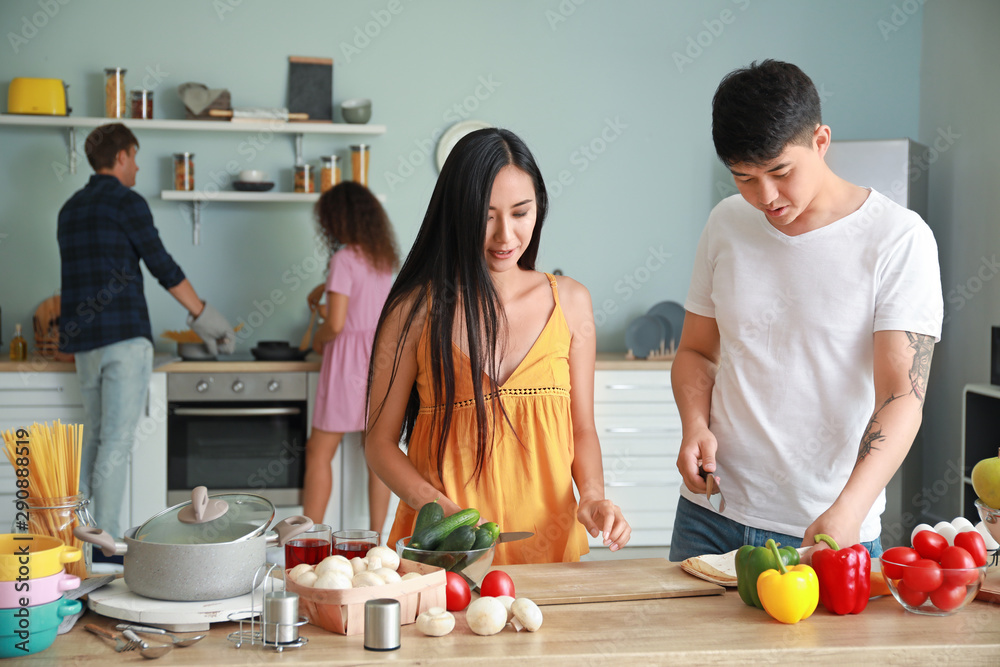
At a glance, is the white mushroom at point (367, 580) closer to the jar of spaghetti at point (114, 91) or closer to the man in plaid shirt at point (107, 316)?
the man in plaid shirt at point (107, 316)

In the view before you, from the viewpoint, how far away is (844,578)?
1093mm

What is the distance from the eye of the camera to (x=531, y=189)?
59.1 inches

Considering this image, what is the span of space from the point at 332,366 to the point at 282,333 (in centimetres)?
70

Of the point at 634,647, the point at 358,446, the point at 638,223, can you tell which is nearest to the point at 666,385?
the point at 638,223

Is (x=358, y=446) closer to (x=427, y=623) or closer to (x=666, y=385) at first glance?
(x=666, y=385)

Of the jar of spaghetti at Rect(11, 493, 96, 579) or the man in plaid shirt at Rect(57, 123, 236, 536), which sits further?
the man in plaid shirt at Rect(57, 123, 236, 536)

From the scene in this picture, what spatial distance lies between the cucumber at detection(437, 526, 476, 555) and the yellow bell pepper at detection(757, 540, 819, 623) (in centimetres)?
38

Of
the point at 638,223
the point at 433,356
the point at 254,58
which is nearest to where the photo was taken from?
the point at 433,356

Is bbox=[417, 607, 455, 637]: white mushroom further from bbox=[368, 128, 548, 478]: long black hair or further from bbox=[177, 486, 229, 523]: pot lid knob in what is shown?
bbox=[368, 128, 548, 478]: long black hair

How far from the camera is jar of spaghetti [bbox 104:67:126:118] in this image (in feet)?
12.0

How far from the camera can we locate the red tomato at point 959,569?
109cm
